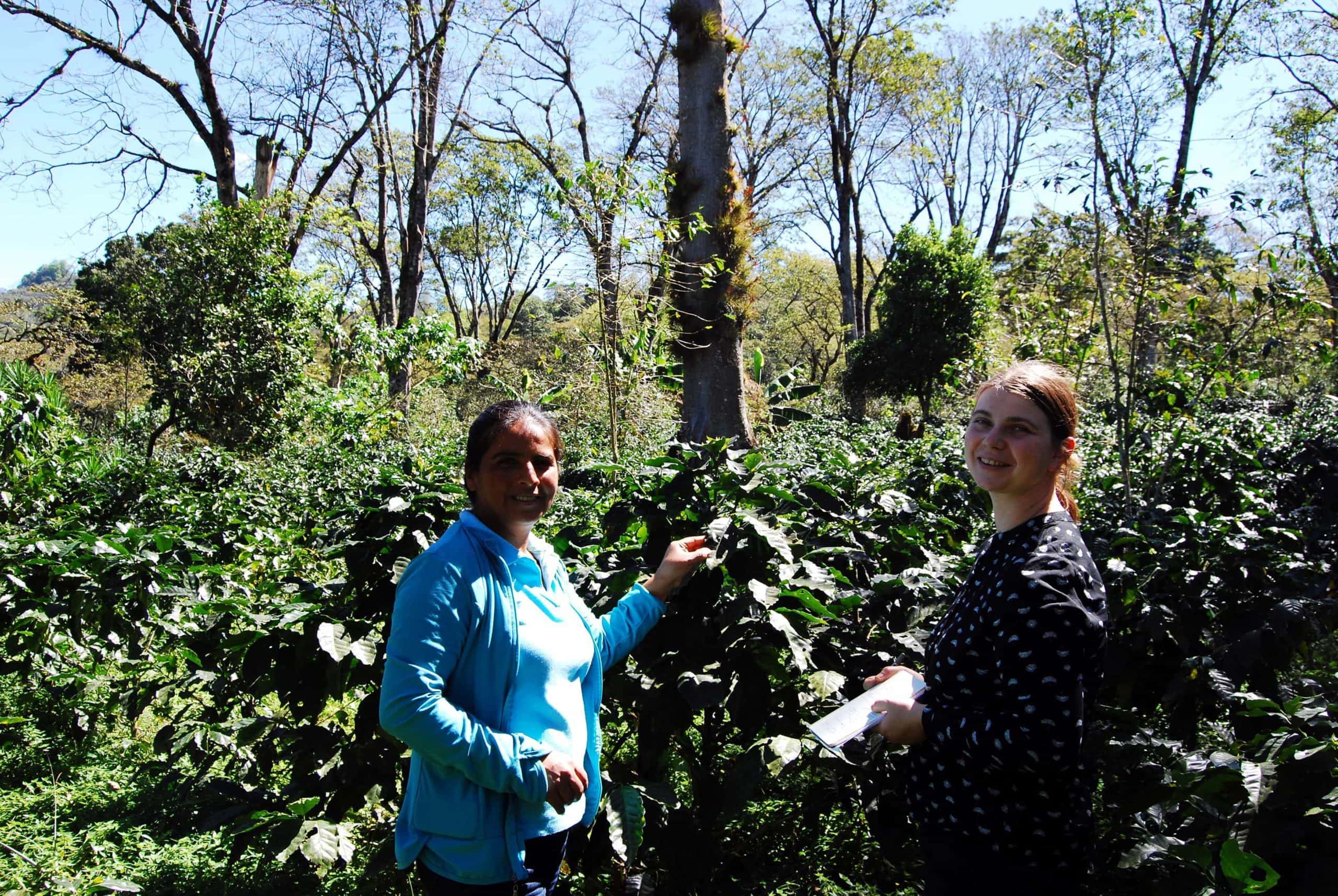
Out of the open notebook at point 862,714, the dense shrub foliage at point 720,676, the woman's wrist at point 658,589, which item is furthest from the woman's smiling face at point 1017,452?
the woman's wrist at point 658,589

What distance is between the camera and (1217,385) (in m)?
6.61

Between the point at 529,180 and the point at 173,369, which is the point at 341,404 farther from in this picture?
the point at 529,180

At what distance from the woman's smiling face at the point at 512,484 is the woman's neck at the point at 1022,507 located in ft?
3.05

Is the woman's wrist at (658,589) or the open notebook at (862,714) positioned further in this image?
the woman's wrist at (658,589)

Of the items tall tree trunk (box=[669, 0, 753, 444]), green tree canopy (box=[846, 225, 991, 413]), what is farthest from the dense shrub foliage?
green tree canopy (box=[846, 225, 991, 413])

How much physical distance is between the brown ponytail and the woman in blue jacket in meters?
0.96

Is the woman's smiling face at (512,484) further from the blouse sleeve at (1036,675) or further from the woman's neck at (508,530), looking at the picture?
the blouse sleeve at (1036,675)

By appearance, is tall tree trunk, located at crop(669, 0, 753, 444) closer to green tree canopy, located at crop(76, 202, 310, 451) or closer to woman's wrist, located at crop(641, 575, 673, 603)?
green tree canopy, located at crop(76, 202, 310, 451)

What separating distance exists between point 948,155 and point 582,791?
119 feet

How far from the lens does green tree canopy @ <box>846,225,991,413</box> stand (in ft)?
63.2

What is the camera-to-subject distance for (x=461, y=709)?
171cm

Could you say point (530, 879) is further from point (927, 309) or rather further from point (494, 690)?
point (927, 309)

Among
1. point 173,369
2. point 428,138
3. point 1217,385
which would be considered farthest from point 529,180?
point 1217,385

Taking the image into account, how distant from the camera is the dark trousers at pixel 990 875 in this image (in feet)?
4.89
